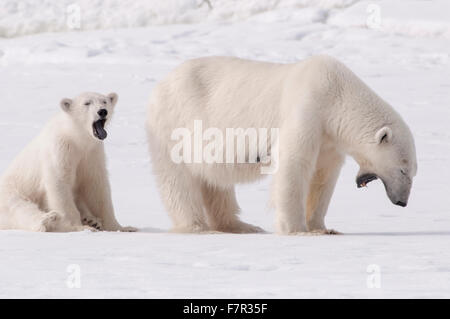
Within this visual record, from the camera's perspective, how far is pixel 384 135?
6.02 m

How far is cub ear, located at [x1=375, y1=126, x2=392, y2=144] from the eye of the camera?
5.98m

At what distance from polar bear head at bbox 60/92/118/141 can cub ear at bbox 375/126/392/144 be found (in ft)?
6.94

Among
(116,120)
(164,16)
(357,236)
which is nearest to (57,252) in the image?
(357,236)

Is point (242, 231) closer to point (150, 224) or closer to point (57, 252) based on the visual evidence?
point (150, 224)

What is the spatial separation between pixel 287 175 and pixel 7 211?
90.4 inches

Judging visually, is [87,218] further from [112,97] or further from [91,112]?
[112,97]

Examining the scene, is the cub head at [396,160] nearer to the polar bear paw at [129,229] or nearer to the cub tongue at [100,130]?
the polar bear paw at [129,229]

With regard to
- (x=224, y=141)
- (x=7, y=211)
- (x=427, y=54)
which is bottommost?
(x=7, y=211)

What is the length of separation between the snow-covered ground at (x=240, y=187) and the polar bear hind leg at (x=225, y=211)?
18.2 inches

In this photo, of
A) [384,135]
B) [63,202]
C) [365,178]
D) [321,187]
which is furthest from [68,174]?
[384,135]

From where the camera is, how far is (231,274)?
4359 millimetres

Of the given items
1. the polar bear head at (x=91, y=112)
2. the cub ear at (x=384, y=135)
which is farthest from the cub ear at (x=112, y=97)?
the cub ear at (x=384, y=135)

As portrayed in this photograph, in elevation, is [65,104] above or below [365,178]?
above

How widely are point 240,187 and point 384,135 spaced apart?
411cm
